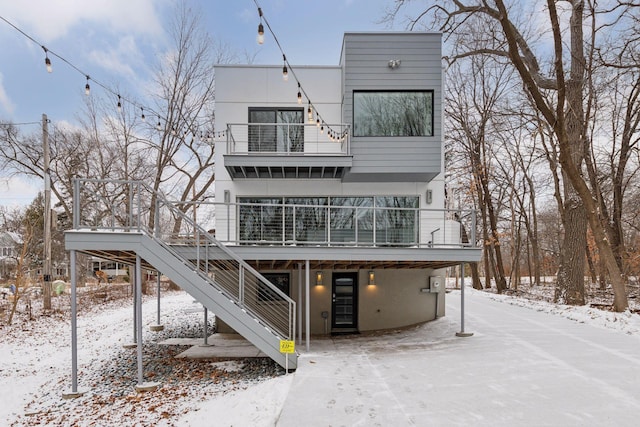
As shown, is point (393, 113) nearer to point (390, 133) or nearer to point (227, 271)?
point (390, 133)

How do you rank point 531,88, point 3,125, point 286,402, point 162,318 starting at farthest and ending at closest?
1. point 3,125
2. point 162,318
3. point 531,88
4. point 286,402

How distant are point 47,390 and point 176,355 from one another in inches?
101

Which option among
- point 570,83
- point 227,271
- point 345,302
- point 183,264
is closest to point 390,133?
point 345,302

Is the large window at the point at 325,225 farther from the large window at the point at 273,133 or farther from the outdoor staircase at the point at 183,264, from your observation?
the outdoor staircase at the point at 183,264

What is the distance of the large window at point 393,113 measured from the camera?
11359 mm

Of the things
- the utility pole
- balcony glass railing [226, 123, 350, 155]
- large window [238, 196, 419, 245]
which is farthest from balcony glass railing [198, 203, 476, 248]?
the utility pole

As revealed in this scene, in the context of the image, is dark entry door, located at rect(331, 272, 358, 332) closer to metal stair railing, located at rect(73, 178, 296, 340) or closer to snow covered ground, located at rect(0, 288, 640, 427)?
snow covered ground, located at rect(0, 288, 640, 427)

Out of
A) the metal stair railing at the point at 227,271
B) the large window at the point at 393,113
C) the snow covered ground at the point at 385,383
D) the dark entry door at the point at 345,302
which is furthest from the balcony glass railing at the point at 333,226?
the snow covered ground at the point at 385,383

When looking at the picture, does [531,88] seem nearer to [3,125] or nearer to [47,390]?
[47,390]

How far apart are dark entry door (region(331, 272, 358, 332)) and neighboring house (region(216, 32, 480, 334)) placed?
0.03 metres

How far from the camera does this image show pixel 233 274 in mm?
9500

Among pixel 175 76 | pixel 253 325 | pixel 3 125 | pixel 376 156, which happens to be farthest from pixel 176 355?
pixel 3 125

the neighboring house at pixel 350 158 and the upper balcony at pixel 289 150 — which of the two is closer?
the upper balcony at pixel 289 150

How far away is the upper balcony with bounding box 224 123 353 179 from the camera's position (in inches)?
420
